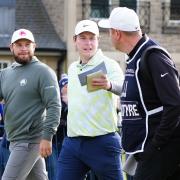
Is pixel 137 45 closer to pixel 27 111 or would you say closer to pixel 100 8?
pixel 27 111

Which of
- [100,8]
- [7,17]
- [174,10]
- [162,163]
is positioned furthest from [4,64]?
[162,163]

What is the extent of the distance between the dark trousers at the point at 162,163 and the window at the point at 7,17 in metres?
18.1

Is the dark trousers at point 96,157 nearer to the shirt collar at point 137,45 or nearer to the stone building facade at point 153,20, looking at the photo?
the shirt collar at point 137,45

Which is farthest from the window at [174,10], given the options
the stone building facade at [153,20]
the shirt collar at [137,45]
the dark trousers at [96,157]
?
the shirt collar at [137,45]

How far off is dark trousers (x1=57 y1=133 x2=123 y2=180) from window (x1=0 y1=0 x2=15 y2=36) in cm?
1664

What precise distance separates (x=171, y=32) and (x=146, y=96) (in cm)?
1848

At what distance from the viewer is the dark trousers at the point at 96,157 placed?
6.06 meters

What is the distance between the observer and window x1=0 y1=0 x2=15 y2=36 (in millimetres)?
22516

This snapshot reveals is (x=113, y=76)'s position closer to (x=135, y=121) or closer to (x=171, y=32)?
(x=135, y=121)

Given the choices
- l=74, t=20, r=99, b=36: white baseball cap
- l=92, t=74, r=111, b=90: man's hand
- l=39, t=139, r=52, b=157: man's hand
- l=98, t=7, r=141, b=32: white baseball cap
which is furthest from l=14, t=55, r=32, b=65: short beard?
l=98, t=7, r=141, b=32: white baseball cap

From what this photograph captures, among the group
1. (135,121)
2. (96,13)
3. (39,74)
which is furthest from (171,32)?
(135,121)

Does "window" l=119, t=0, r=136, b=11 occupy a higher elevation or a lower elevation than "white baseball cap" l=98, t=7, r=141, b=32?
higher

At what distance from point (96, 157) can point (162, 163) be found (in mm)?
1401

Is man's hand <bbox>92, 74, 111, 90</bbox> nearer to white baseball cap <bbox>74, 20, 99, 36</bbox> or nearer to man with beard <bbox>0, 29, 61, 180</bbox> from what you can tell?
white baseball cap <bbox>74, 20, 99, 36</bbox>
